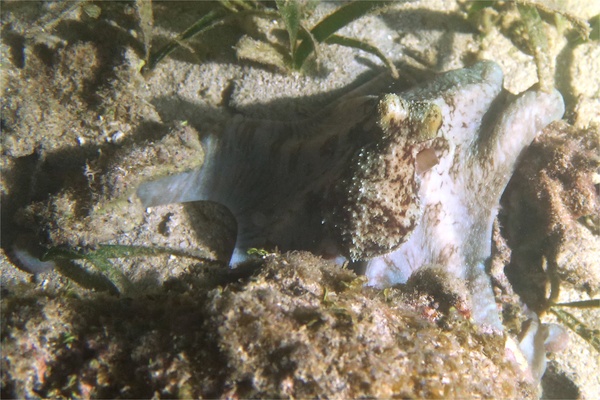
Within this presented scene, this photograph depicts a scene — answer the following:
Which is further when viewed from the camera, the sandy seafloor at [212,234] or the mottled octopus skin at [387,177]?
the mottled octopus skin at [387,177]

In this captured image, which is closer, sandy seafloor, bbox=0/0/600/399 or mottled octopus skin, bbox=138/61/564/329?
sandy seafloor, bbox=0/0/600/399

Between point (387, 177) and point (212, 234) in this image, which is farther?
point (212, 234)

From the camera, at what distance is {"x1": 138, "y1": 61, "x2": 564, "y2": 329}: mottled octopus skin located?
2.29 metres

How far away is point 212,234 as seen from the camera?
2.90 m

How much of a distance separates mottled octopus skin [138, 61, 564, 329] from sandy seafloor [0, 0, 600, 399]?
211 millimetres

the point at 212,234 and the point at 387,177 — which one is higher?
the point at 387,177

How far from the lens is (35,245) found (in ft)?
8.59

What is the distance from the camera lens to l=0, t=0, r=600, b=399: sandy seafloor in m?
1.57

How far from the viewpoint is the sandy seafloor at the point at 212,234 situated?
157cm

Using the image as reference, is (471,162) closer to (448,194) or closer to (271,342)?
(448,194)

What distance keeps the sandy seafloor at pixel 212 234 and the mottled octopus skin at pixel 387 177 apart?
211 mm

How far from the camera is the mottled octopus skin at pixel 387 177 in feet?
Result: 7.53

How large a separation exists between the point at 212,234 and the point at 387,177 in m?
1.41

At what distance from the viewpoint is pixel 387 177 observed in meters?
2.26
